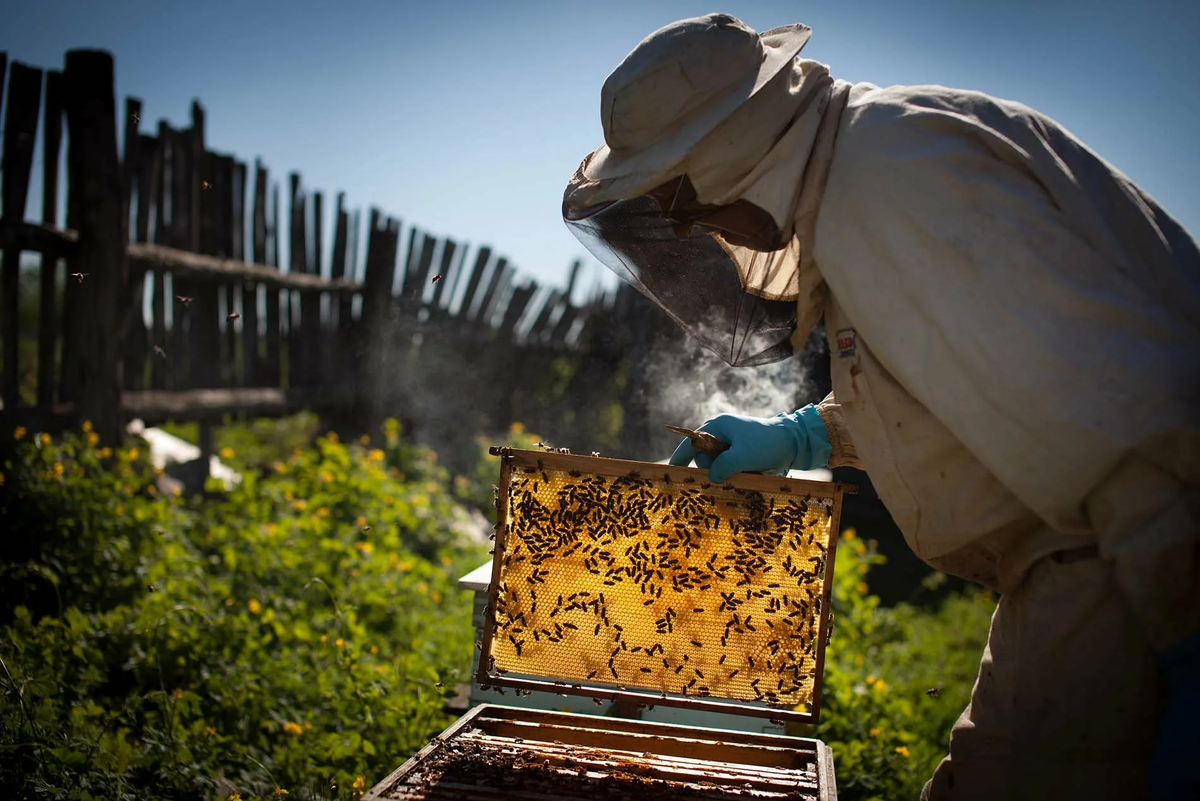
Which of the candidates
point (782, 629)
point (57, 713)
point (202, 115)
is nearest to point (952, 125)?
point (782, 629)

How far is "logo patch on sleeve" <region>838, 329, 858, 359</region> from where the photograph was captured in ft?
6.98

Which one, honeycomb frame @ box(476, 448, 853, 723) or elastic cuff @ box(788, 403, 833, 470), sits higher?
elastic cuff @ box(788, 403, 833, 470)

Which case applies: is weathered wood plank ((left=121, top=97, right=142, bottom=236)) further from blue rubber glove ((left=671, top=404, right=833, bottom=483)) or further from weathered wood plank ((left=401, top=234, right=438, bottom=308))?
blue rubber glove ((left=671, top=404, right=833, bottom=483))

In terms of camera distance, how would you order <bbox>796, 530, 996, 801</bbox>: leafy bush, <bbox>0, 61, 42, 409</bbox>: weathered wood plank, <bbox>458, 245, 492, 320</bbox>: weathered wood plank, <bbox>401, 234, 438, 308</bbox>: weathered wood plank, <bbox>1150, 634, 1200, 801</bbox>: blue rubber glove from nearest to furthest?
<bbox>1150, 634, 1200, 801</bbox>: blue rubber glove, <bbox>796, 530, 996, 801</bbox>: leafy bush, <bbox>0, 61, 42, 409</bbox>: weathered wood plank, <bbox>401, 234, 438, 308</bbox>: weathered wood plank, <bbox>458, 245, 492, 320</bbox>: weathered wood plank

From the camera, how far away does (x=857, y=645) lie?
17.9 ft

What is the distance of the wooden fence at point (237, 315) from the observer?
18.9 ft

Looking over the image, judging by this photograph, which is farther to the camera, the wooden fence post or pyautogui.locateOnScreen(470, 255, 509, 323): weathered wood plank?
pyautogui.locateOnScreen(470, 255, 509, 323): weathered wood plank

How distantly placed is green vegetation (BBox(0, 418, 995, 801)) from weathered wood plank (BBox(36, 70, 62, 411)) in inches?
19.0

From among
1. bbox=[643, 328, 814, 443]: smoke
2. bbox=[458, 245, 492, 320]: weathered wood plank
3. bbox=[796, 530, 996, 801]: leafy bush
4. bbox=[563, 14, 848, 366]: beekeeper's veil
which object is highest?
bbox=[458, 245, 492, 320]: weathered wood plank

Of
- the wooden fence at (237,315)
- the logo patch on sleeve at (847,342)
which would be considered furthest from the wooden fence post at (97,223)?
the logo patch on sleeve at (847,342)

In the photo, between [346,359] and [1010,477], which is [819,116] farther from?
[346,359]

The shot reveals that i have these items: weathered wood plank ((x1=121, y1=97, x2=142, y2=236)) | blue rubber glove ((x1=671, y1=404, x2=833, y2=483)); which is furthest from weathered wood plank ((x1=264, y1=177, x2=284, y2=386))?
blue rubber glove ((x1=671, y1=404, x2=833, y2=483))

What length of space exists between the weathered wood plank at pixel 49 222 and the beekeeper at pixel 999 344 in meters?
5.00

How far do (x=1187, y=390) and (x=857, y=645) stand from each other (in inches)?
160
